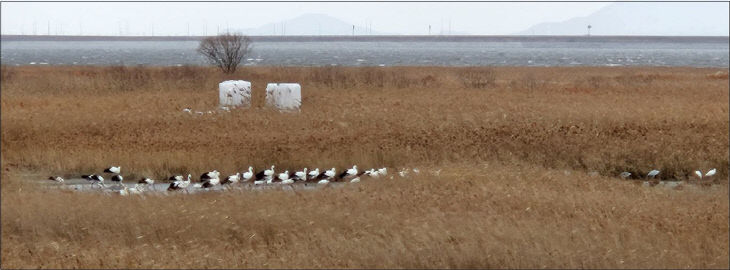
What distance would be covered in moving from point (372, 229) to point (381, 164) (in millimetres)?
9272

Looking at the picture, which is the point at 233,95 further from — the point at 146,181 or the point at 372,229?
the point at 372,229

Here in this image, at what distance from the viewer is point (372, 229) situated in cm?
1371

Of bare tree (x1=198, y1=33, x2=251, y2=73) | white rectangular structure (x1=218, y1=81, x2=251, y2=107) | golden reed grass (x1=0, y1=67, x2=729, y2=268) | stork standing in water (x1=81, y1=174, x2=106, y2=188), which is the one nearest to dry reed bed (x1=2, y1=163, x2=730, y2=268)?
golden reed grass (x1=0, y1=67, x2=729, y2=268)

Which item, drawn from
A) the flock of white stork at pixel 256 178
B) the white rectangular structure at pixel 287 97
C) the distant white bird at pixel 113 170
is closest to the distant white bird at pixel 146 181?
the flock of white stork at pixel 256 178

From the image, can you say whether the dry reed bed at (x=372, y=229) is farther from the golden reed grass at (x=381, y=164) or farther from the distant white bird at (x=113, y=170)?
the distant white bird at (x=113, y=170)

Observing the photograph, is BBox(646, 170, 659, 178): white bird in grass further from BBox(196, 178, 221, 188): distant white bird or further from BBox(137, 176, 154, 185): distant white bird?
BBox(137, 176, 154, 185): distant white bird

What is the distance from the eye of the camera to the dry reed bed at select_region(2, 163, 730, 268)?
12227 mm

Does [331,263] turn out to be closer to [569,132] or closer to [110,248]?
[110,248]

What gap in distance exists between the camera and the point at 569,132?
25.6 m

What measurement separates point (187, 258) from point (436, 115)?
17630 mm

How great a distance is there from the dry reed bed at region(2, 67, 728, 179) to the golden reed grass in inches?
2.9

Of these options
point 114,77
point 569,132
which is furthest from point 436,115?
point 114,77

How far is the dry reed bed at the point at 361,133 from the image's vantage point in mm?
22828

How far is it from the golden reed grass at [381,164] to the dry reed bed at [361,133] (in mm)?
73
